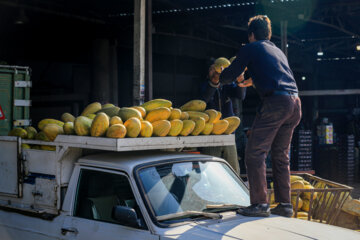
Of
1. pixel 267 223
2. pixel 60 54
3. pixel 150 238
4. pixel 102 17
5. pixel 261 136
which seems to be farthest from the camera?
pixel 60 54

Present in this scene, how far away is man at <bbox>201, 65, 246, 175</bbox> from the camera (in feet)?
21.0

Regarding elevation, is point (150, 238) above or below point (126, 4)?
below

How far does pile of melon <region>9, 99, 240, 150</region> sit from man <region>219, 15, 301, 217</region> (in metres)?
0.55

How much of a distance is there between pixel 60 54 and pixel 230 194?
1271 cm

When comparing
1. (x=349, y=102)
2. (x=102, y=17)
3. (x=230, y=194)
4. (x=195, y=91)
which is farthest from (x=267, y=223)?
(x=349, y=102)

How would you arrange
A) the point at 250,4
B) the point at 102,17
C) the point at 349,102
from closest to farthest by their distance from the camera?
1. the point at 250,4
2. the point at 102,17
3. the point at 349,102

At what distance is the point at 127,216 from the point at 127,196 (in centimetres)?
41

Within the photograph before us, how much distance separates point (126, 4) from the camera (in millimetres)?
13117

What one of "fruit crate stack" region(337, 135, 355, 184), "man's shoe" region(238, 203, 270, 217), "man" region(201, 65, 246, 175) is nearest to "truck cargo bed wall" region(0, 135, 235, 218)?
"man's shoe" region(238, 203, 270, 217)

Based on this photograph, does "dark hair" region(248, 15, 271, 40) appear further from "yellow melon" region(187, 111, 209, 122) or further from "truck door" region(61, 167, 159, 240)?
"truck door" region(61, 167, 159, 240)

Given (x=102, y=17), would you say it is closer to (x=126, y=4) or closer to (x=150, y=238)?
(x=126, y=4)

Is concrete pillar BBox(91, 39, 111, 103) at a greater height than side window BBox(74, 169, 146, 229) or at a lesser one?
greater

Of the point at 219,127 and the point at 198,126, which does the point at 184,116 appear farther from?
the point at 219,127

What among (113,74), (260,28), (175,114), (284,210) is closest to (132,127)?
(175,114)
